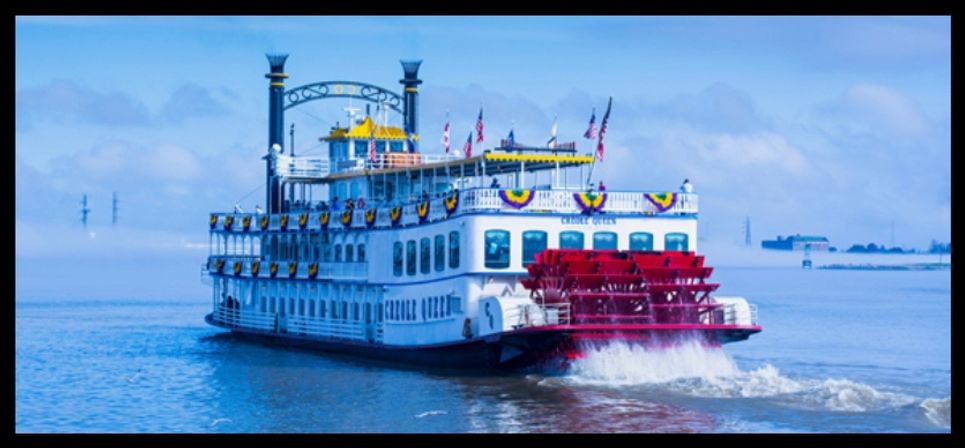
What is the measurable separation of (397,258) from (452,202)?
388 centimetres

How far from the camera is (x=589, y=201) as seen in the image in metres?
36.8

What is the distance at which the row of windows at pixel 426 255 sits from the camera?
3725cm

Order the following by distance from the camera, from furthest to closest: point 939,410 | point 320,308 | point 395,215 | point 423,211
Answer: point 320,308
point 395,215
point 423,211
point 939,410

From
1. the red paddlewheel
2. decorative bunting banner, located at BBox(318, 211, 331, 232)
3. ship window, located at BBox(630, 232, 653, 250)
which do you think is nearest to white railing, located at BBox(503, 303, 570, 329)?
the red paddlewheel

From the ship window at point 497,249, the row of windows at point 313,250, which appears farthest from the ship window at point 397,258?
the ship window at point 497,249

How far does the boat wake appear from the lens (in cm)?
3177

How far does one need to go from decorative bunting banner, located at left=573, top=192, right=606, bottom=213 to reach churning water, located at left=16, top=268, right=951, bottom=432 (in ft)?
12.8

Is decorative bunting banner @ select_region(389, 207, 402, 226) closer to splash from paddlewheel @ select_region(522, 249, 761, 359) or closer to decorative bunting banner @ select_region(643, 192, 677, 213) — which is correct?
splash from paddlewheel @ select_region(522, 249, 761, 359)

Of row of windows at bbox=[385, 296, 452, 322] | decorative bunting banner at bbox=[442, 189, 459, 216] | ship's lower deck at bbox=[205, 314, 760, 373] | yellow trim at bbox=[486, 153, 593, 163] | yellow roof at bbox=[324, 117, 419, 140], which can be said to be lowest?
ship's lower deck at bbox=[205, 314, 760, 373]

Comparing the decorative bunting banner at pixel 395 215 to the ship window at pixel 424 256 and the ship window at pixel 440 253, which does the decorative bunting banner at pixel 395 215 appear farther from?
the ship window at pixel 440 253

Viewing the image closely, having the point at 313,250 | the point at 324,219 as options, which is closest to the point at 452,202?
the point at 324,219

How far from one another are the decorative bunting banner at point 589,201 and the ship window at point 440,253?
310 cm

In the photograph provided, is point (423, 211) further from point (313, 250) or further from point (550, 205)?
point (313, 250)
